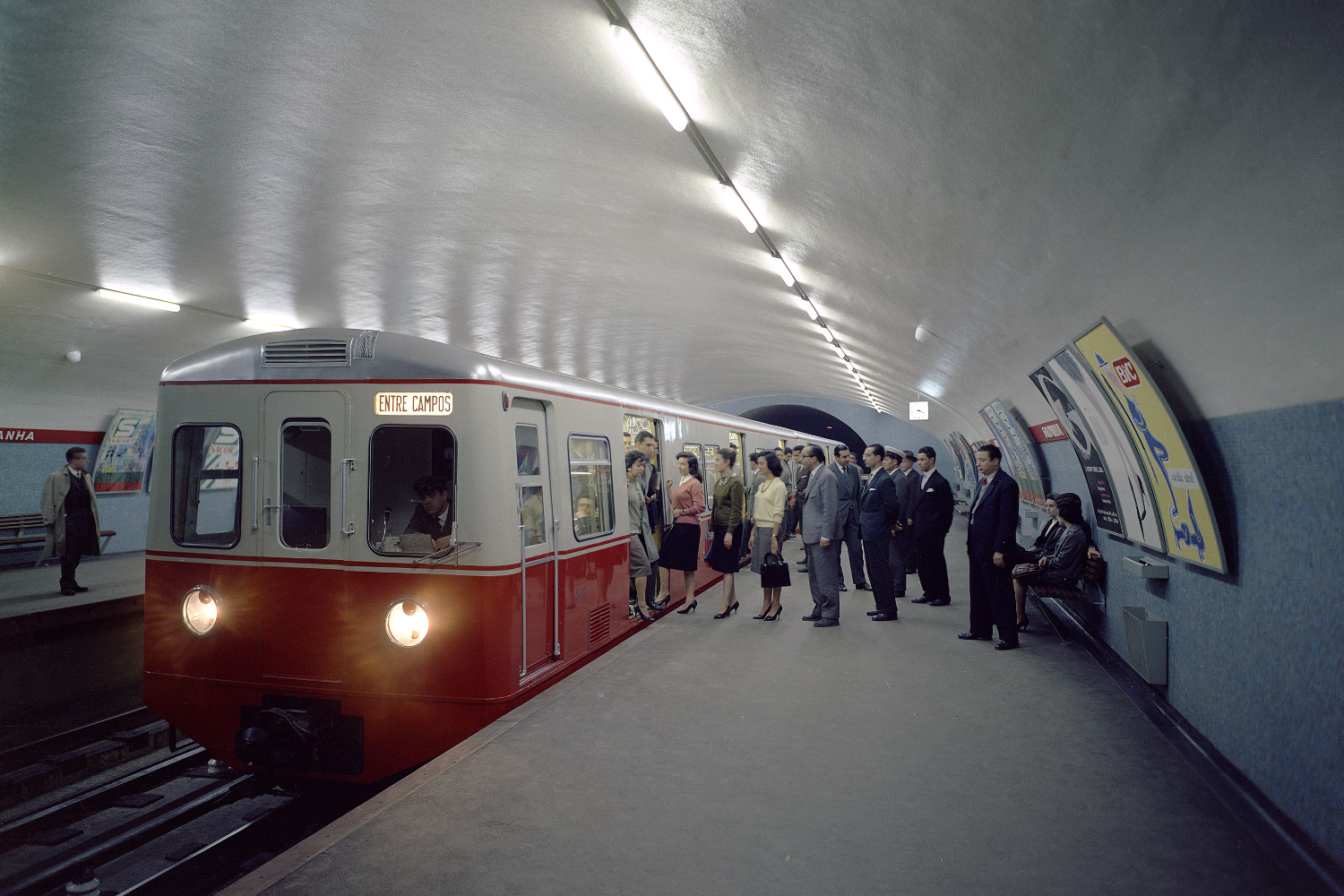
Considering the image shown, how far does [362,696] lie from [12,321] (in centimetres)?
1085

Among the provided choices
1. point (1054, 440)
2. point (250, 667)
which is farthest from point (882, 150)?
point (1054, 440)

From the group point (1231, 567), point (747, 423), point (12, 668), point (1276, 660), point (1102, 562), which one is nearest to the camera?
point (1276, 660)

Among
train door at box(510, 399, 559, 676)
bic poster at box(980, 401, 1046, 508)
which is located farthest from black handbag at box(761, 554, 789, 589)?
bic poster at box(980, 401, 1046, 508)

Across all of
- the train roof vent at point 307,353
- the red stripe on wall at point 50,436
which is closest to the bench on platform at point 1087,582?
the train roof vent at point 307,353

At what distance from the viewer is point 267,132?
6887 mm

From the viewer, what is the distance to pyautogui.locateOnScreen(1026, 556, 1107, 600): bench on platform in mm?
7688

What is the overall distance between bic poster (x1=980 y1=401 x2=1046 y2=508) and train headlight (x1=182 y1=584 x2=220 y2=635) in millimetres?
9395

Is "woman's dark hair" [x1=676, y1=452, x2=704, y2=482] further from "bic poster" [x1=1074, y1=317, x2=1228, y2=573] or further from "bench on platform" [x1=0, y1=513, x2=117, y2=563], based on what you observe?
"bench on platform" [x1=0, y1=513, x2=117, y2=563]

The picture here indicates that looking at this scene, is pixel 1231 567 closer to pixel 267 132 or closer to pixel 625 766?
pixel 625 766

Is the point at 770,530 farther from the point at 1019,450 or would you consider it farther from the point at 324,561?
the point at 1019,450

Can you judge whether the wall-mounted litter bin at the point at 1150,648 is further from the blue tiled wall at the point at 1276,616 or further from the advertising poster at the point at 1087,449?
the advertising poster at the point at 1087,449

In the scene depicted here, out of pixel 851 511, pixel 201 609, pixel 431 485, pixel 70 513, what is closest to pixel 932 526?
pixel 851 511

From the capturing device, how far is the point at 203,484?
17.9 ft

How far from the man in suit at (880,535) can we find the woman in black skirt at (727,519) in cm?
143
